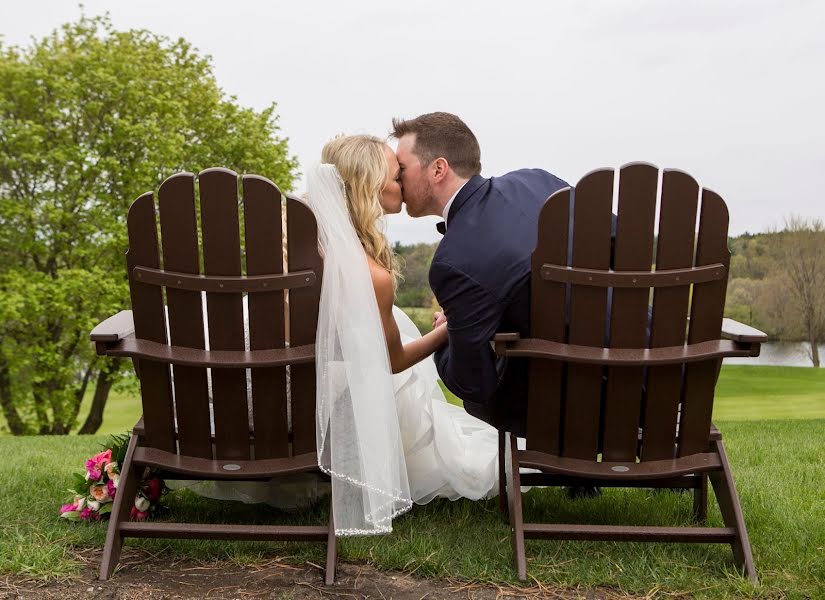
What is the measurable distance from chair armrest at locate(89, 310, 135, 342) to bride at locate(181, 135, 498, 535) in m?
0.82

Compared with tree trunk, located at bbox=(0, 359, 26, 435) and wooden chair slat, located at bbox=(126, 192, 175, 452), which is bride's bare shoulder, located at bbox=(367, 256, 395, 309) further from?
tree trunk, located at bbox=(0, 359, 26, 435)

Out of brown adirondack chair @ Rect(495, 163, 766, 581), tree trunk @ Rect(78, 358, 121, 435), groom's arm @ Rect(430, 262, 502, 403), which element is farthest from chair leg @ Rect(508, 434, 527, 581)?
tree trunk @ Rect(78, 358, 121, 435)

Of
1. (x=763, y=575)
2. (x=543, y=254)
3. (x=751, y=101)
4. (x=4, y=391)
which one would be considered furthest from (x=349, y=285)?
(x=751, y=101)

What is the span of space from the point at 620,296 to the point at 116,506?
223 centimetres

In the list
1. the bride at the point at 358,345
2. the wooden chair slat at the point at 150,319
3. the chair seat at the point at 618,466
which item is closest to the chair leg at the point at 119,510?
the wooden chair slat at the point at 150,319

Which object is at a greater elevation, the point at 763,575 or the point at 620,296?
the point at 620,296

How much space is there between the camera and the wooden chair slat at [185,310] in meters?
3.10

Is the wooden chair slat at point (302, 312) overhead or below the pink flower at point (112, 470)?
overhead

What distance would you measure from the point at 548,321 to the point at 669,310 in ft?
1.57

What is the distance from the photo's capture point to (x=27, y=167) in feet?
55.9

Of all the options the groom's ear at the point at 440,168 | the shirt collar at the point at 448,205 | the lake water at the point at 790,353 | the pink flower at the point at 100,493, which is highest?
the groom's ear at the point at 440,168

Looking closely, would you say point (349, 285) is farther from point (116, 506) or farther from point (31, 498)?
point (31, 498)

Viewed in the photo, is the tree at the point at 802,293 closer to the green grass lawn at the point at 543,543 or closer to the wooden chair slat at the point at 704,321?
the green grass lawn at the point at 543,543

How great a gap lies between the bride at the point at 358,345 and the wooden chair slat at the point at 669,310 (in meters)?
0.98
